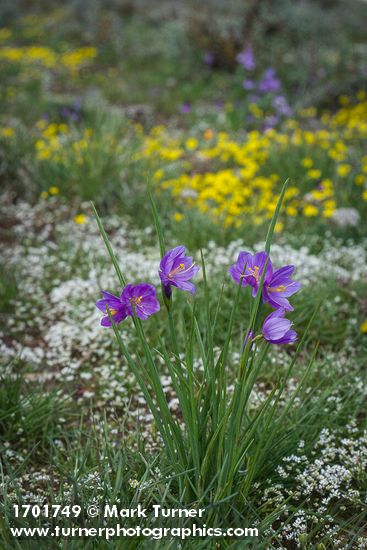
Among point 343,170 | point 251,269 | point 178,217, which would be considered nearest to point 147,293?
point 251,269

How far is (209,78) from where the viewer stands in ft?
27.8

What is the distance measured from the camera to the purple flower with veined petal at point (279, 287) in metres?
Answer: 1.56

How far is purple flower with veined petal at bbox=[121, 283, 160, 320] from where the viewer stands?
1.54 metres

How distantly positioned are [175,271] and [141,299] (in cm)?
13

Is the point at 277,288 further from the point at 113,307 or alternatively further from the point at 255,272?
the point at 113,307

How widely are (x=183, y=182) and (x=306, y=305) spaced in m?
2.10

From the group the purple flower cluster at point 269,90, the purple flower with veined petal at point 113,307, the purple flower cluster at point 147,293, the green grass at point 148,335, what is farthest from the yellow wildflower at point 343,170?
the purple flower with veined petal at point 113,307

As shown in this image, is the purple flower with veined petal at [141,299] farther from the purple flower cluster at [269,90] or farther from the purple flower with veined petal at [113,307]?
the purple flower cluster at [269,90]

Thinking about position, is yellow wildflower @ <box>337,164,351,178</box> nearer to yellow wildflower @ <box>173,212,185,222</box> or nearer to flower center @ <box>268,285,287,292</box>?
yellow wildflower @ <box>173,212,185,222</box>

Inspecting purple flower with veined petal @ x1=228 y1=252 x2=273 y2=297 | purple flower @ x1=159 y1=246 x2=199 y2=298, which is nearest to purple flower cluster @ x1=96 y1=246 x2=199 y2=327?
purple flower @ x1=159 y1=246 x2=199 y2=298

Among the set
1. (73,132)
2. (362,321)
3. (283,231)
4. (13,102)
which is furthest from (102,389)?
(13,102)

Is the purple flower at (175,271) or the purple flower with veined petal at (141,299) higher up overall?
the purple flower at (175,271)

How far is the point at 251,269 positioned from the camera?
5.17 ft

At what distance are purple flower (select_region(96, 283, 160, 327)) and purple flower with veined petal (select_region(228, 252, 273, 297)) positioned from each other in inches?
9.6
